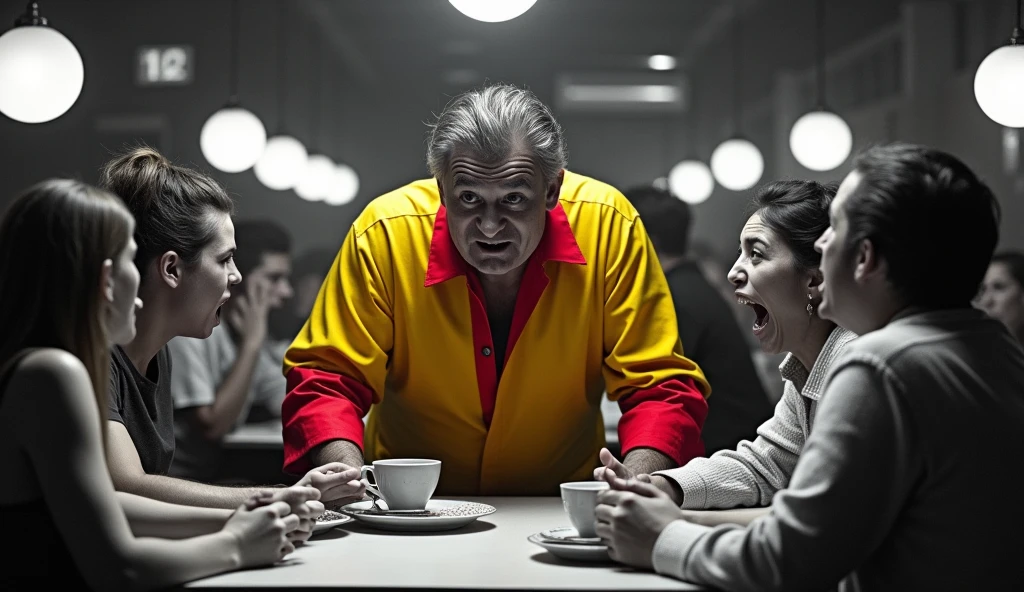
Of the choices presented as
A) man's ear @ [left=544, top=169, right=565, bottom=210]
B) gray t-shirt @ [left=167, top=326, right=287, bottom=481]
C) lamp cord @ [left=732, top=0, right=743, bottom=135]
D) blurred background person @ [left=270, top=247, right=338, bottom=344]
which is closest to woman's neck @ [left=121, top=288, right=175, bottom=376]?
man's ear @ [left=544, top=169, right=565, bottom=210]

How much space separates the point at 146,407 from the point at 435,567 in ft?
2.65

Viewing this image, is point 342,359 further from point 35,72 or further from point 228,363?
point 228,363

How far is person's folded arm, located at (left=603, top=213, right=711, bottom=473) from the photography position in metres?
2.10

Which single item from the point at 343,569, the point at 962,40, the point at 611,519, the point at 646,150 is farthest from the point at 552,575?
the point at 646,150

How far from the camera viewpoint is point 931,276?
1381mm

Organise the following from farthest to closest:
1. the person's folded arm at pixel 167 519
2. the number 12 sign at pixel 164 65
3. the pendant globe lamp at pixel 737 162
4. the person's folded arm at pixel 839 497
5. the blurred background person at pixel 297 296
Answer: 1. the number 12 sign at pixel 164 65
2. the blurred background person at pixel 297 296
3. the pendant globe lamp at pixel 737 162
4. the person's folded arm at pixel 167 519
5. the person's folded arm at pixel 839 497

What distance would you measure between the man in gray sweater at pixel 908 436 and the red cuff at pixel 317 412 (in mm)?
848

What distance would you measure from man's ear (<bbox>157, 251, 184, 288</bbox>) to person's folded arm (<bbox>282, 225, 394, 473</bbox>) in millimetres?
339

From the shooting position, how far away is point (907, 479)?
4.30ft

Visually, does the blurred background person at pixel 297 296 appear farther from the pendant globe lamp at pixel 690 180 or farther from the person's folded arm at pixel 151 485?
the person's folded arm at pixel 151 485

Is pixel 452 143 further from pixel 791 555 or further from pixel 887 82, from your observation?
pixel 887 82

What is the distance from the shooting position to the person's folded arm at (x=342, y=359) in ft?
6.75

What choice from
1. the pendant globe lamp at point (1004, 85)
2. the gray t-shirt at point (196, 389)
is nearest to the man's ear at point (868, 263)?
the pendant globe lamp at point (1004, 85)

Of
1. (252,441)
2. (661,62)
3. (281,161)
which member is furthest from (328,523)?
(661,62)
